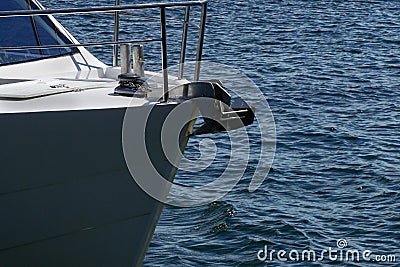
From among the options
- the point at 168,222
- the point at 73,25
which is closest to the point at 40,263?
the point at 168,222

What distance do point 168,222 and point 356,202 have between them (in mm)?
2323

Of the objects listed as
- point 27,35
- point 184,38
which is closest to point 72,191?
point 184,38

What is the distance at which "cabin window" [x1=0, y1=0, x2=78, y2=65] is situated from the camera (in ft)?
25.8

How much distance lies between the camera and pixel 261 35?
2198 cm

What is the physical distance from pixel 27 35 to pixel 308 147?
634 centimetres

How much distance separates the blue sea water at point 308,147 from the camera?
10531 mm

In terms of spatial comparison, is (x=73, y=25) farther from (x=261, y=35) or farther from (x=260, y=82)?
(x=260, y=82)

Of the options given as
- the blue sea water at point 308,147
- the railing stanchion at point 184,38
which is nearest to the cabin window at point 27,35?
the railing stanchion at point 184,38

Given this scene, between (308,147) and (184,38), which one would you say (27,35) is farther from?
(308,147)

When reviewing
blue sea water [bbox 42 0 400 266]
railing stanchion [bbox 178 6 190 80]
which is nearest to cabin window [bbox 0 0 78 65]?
railing stanchion [bbox 178 6 190 80]

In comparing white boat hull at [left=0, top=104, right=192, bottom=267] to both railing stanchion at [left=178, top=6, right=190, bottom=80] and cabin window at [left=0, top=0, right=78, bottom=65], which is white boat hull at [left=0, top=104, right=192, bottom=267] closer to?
railing stanchion at [left=178, top=6, right=190, bottom=80]

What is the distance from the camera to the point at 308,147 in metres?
13.8

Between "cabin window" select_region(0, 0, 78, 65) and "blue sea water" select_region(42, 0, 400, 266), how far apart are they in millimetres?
2693

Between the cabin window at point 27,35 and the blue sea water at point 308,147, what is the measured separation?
2.69 metres
